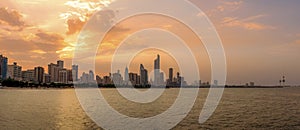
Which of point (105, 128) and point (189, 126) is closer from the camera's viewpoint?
point (105, 128)

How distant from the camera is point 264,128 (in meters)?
53.0

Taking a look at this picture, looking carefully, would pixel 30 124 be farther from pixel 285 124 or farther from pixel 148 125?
pixel 285 124

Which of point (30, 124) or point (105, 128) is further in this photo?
point (30, 124)

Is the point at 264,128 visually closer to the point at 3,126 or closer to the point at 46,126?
the point at 46,126

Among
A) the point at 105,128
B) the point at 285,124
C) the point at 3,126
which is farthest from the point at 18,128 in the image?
the point at 285,124

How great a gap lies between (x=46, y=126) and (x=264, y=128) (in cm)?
3747

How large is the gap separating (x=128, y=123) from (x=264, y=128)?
24274mm

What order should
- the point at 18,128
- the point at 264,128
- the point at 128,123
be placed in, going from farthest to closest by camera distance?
the point at 128,123 → the point at 264,128 → the point at 18,128

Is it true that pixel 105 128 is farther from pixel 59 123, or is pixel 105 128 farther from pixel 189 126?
pixel 189 126

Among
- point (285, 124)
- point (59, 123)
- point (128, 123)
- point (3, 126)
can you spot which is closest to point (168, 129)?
point (128, 123)

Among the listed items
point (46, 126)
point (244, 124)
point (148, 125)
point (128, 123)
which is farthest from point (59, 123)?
point (244, 124)

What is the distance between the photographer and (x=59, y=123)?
55688 mm

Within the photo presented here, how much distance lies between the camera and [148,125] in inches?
2159

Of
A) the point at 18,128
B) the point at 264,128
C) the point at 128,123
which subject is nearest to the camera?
the point at 18,128
